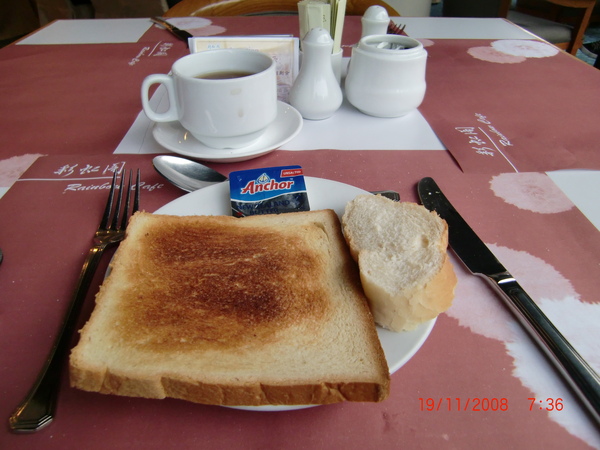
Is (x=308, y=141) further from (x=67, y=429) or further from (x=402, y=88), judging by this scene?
(x=67, y=429)

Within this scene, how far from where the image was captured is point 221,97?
2.74 ft

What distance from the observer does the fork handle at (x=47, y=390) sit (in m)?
0.45

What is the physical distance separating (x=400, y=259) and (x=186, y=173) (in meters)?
0.49

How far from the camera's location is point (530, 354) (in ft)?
1.76

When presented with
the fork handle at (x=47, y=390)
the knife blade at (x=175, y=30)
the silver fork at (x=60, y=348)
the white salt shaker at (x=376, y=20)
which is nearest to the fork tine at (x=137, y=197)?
the silver fork at (x=60, y=348)

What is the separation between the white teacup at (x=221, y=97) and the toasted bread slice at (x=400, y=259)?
345mm

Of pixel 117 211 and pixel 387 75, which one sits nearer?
pixel 117 211

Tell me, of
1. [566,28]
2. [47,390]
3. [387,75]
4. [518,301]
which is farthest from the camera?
[566,28]

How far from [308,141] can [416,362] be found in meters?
0.65

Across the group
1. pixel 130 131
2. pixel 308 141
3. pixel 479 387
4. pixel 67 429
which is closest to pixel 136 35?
pixel 130 131

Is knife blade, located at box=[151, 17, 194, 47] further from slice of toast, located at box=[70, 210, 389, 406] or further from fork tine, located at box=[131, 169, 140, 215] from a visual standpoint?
slice of toast, located at box=[70, 210, 389, 406]

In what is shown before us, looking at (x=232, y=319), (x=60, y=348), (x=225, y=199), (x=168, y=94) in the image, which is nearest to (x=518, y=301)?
(x=232, y=319)

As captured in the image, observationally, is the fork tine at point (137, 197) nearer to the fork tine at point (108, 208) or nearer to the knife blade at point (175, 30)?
the fork tine at point (108, 208)

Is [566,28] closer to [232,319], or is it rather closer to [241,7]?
[241,7]
